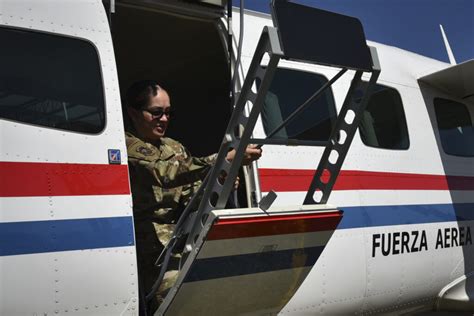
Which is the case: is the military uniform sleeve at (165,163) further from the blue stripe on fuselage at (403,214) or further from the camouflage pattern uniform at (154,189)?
the blue stripe on fuselage at (403,214)

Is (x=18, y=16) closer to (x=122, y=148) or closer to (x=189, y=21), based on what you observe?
(x=122, y=148)

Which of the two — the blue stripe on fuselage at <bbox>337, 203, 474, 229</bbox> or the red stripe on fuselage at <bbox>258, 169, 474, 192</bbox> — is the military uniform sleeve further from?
the blue stripe on fuselage at <bbox>337, 203, 474, 229</bbox>

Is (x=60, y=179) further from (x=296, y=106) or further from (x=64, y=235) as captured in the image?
(x=296, y=106)

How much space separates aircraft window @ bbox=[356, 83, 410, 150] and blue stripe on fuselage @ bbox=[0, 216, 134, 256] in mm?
2459

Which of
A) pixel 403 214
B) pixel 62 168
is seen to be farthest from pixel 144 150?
pixel 403 214

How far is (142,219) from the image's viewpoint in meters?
3.49

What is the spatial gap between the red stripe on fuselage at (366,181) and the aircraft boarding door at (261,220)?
44cm

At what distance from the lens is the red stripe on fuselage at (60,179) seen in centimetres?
279

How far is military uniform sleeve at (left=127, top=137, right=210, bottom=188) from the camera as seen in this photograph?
3.38 meters

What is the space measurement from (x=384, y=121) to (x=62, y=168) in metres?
3.09

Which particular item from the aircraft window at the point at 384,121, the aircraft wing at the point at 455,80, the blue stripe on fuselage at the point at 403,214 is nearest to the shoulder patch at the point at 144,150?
the blue stripe on fuselage at the point at 403,214

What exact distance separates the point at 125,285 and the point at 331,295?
174cm

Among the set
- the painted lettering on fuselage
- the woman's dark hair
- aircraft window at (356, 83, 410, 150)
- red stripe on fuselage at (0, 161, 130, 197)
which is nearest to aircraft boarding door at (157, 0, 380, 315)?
red stripe on fuselage at (0, 161, 130, 197)

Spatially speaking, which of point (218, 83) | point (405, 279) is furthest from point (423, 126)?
point (218, 83)
